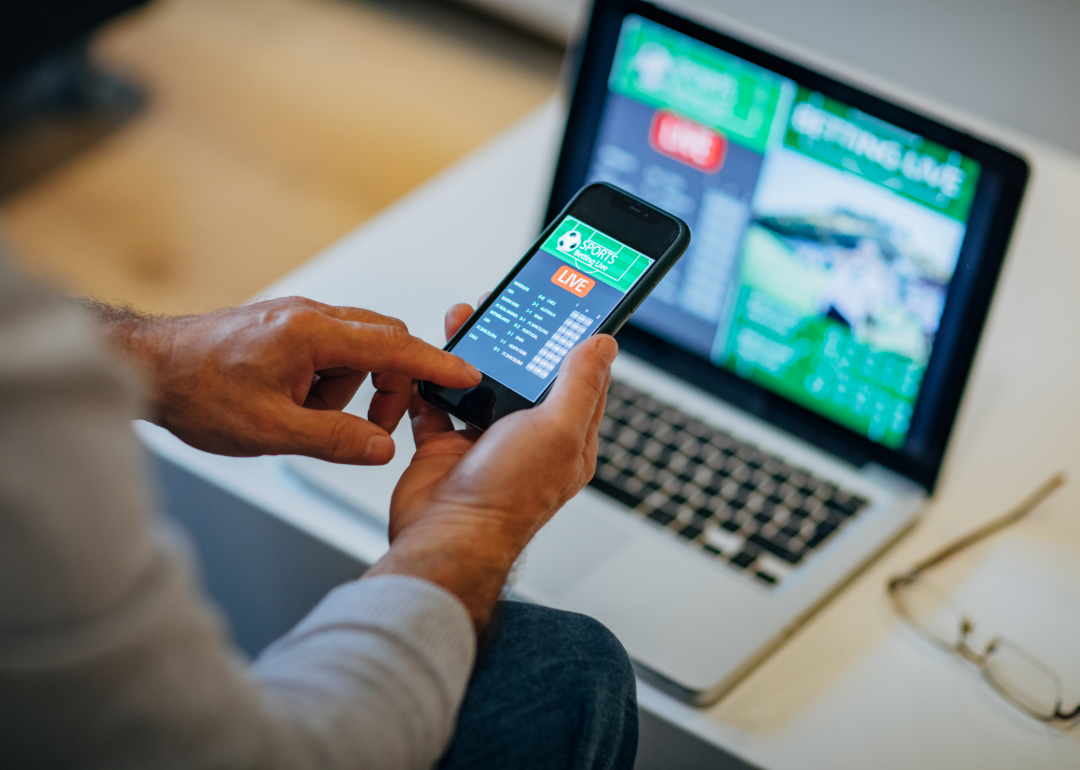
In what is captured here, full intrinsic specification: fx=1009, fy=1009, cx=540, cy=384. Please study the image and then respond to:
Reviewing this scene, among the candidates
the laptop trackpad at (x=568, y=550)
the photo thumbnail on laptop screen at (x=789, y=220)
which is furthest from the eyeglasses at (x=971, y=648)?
the laptop trackpad at (x=568, y=550)

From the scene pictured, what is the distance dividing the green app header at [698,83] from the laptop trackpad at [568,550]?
13.7 inches

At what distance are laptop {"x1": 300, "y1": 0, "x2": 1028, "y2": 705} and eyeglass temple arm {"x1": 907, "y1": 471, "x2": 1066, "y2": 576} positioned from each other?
1.4 inches

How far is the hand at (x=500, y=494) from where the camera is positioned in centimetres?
56

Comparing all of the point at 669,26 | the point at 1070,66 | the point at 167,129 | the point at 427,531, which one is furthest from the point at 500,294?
the point at 167,129

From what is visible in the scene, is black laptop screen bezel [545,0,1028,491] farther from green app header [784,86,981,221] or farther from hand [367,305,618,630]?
hand [367,305,618,630]

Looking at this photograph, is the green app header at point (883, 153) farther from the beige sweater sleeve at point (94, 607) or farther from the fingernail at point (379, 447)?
the beige sweater sleeve at point (94, 607)

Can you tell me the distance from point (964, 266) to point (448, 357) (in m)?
0.41

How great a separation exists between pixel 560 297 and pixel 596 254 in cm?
4

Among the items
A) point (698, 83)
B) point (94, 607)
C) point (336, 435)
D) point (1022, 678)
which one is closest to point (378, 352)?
point (336, 435)

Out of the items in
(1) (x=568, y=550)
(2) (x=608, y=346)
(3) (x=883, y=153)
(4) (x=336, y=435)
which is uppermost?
(3) (x=883, y=153)

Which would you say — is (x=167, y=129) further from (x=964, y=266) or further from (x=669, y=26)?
(x=964, y=266)

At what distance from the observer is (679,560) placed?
30.4 inches

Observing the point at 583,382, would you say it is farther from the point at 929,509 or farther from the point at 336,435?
the point at 929,509

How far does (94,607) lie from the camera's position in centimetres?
39
